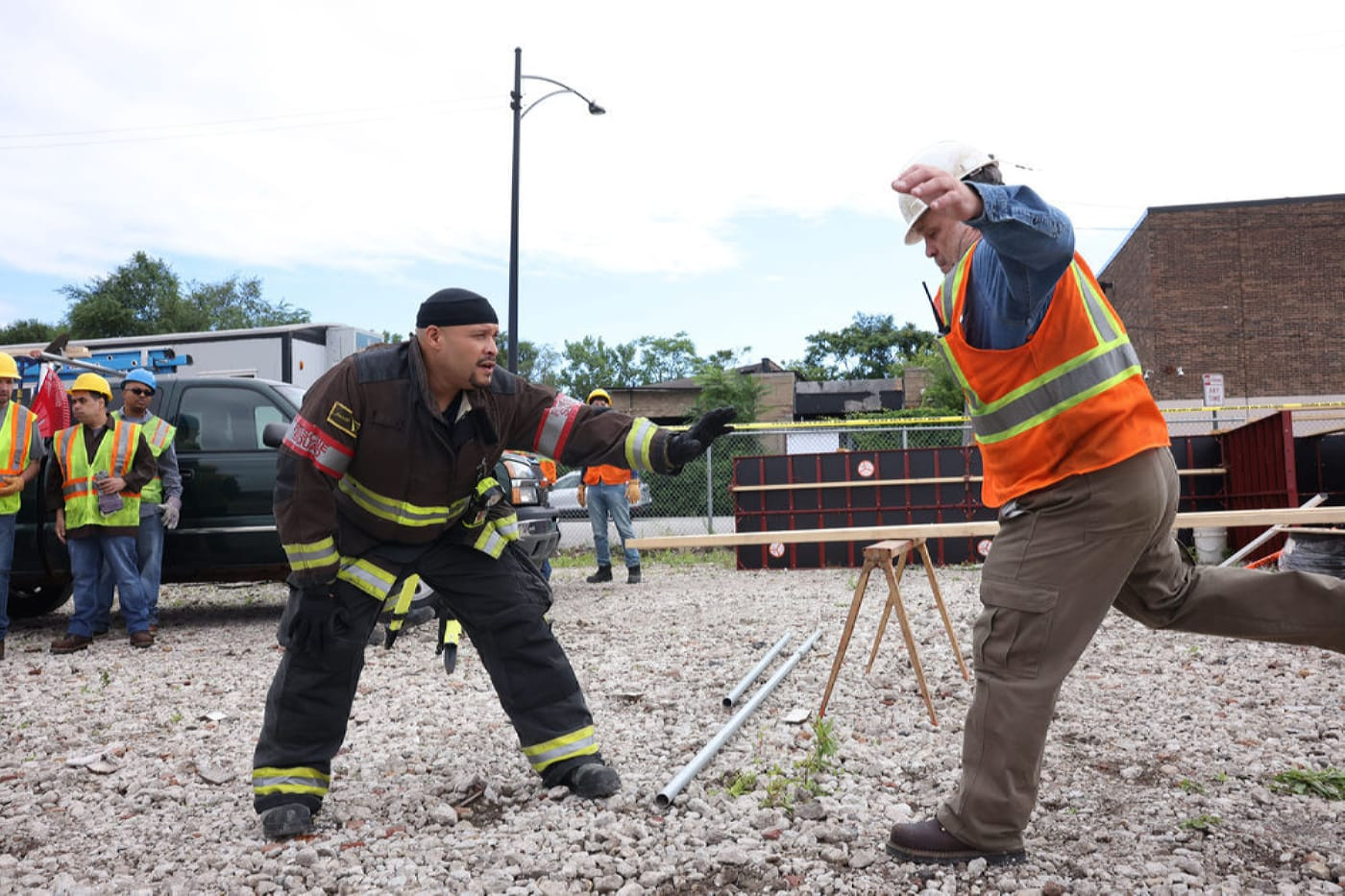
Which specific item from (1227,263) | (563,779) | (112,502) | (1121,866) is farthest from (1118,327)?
(1227,263)

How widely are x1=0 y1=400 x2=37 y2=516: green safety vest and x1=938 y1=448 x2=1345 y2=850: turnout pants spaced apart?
6686 mm

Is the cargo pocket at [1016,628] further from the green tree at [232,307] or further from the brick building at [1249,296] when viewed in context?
the green tree at [232,307]

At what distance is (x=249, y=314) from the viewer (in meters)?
60.5

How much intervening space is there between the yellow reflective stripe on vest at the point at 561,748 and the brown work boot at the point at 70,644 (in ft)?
16.9

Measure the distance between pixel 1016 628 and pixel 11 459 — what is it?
6958mm

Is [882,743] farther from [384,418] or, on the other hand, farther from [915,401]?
[915,401]

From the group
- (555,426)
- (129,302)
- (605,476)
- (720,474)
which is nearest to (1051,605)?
(555,426)

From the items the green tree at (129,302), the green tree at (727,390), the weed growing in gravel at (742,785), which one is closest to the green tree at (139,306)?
the green tree at (129,302)

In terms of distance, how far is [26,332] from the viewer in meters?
52.5

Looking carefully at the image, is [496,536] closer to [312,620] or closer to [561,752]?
[312,620]

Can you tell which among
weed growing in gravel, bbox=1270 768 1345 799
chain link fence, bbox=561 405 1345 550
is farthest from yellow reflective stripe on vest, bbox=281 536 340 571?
chain link fence, bbox=561 405 1345 550

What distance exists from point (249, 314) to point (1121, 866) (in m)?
63.8

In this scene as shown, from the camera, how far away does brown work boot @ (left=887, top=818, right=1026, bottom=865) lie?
9.80 feet

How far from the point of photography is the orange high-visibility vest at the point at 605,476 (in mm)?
10781
